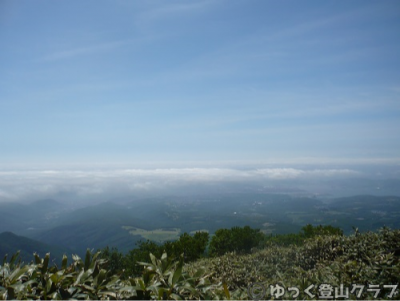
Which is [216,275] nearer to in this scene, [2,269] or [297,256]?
[297,256]

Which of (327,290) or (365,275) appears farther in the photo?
(365,275)

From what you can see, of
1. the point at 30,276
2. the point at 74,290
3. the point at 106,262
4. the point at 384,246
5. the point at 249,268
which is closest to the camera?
the point at 74,290

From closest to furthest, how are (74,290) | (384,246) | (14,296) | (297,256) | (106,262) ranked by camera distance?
(14,296), (74,290), (106,262), (384,246), (297,256)

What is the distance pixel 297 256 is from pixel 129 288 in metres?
6.24

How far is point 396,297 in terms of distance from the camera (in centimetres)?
360

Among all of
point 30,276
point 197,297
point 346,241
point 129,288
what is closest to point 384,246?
point 346,241

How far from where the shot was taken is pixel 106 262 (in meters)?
4.26

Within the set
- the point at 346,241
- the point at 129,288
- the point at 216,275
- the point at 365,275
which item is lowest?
the point at 216,275

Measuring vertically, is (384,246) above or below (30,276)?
below

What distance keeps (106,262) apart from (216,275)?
407 cm

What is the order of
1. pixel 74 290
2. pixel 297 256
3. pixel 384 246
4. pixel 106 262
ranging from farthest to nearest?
pixel 297 256 < pixel 384 246 < pixel 106 262 < pixel 74 290

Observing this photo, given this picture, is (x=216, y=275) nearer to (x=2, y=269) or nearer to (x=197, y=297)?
(x=197, y=297)

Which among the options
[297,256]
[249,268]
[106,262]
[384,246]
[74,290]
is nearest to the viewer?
[74,290]

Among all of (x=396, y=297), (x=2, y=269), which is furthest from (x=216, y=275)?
(x=2, y=269)
